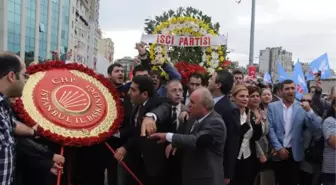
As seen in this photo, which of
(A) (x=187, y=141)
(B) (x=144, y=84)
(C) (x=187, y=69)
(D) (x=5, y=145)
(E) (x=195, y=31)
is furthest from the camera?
(E) (x=195, y=31)

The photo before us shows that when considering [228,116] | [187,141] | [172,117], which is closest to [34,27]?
[172,117]

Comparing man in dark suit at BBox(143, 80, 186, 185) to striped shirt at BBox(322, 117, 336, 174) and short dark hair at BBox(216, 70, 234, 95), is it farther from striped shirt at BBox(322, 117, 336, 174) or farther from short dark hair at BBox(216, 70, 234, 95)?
striped shirt at BBox(322, 117, 336, 174)

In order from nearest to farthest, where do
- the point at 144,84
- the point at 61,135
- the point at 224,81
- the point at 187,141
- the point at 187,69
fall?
the point at 187,141 → the point at 61,135 → the point at 144,84 → the point at 224,81 → the point at 187,69

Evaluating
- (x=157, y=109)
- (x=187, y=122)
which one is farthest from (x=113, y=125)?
(x=187, y=122)

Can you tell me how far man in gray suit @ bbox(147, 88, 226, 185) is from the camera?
3.49 metres

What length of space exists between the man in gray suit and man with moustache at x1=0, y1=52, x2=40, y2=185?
1219mm

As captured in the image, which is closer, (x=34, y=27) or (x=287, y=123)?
(x=287, y=123)

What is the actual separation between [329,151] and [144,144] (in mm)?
2397

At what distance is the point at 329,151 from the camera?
4992 mm

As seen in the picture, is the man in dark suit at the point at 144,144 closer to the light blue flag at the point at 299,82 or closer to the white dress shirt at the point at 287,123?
the white dress shirt at the point at 287,123

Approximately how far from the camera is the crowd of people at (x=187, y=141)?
3469mm

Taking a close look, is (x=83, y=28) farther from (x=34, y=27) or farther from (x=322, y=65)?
(x=322, y=65)

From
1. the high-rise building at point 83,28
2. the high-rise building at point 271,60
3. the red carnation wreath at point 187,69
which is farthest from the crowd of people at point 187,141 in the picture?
the high-rise building at point 83,28

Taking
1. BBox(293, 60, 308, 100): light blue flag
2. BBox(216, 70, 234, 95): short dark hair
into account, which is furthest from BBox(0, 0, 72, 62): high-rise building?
BBox(216, 70, 234, 95): short dark hair
